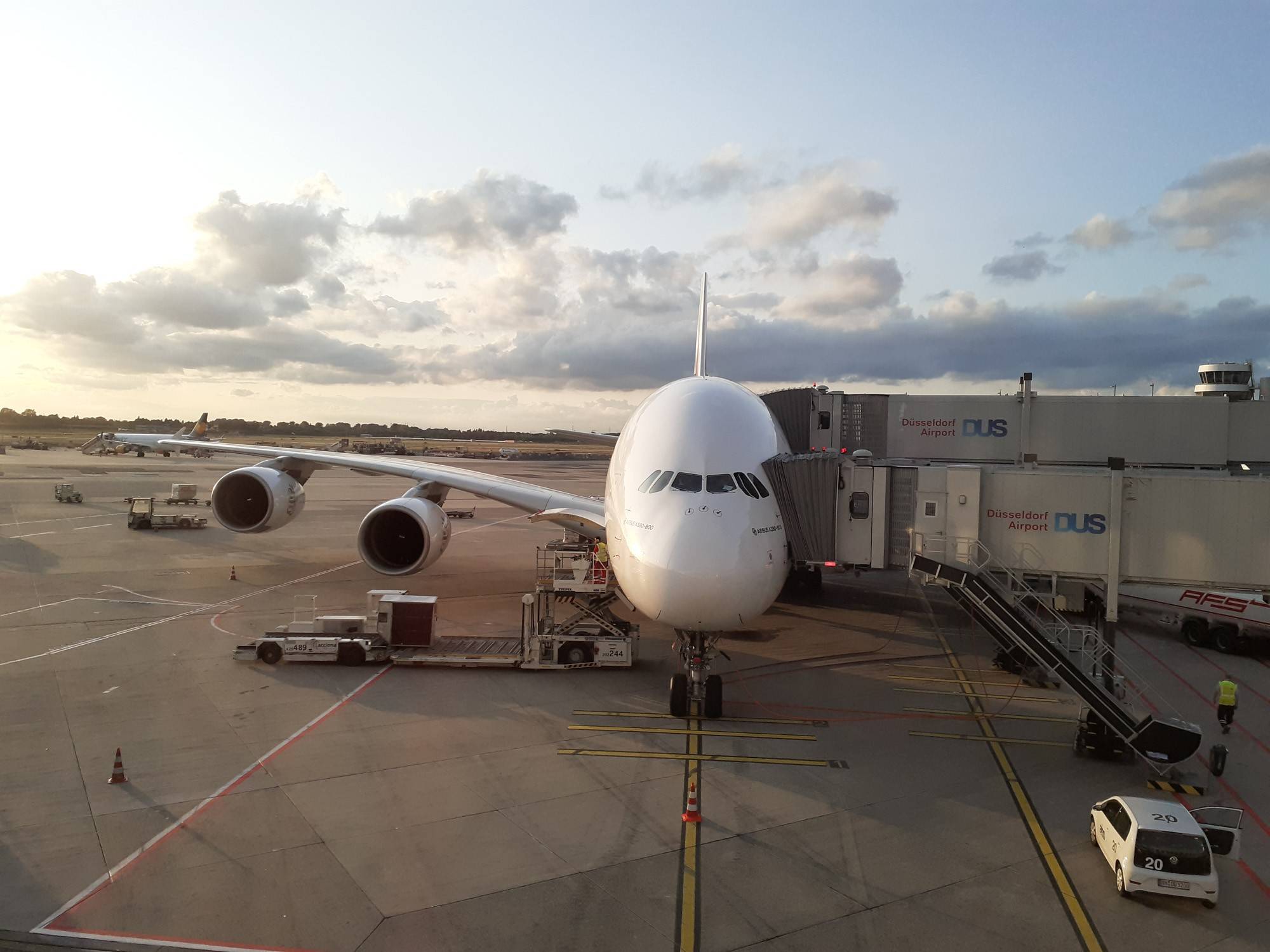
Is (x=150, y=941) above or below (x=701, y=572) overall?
below

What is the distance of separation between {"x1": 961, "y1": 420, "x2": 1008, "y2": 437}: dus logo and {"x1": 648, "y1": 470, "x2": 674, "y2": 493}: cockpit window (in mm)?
11753

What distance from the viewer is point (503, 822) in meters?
8.69

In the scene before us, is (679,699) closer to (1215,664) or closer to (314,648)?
(314,648)

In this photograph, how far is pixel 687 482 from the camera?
439 inches

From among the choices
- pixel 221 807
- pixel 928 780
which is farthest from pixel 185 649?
pixel 928 780

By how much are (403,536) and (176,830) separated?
36.9 ft

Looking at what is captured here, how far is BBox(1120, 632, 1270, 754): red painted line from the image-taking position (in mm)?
12031

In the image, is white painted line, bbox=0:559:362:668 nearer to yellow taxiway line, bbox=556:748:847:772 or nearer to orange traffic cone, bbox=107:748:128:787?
orange traffic cone, bbox=107:748:128:787

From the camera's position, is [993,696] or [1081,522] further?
[993,696]

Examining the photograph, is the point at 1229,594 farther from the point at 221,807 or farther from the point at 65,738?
the point at 65,738

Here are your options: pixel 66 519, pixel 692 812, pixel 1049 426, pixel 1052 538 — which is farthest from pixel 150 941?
pixel 66 519

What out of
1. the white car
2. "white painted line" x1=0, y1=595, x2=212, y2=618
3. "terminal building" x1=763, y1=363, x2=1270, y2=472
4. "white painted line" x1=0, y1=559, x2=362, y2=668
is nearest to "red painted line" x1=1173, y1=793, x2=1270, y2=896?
the white car

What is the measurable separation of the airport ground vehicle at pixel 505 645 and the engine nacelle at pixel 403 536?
2589 mm

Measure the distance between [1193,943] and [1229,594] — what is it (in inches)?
544
